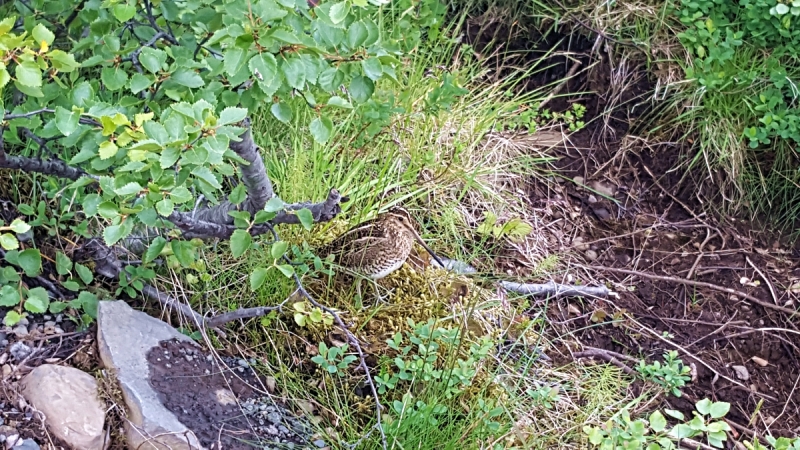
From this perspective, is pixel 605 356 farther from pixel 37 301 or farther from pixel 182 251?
pixel 37 301

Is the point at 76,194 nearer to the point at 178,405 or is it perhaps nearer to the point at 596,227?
the point at 178,405

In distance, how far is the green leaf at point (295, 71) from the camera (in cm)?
133

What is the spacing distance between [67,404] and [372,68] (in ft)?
3.64

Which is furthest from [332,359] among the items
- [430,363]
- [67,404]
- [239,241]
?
[67,404]

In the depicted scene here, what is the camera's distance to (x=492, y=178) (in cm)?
308

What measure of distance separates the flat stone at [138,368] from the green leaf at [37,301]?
15 centimetres

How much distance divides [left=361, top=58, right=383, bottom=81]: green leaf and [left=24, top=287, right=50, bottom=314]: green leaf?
1017 millimetres

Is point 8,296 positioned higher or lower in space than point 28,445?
higher

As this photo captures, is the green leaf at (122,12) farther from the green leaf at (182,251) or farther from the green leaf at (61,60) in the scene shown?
the green leaf at (182,251)

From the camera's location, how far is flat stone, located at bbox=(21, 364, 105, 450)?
1669mm

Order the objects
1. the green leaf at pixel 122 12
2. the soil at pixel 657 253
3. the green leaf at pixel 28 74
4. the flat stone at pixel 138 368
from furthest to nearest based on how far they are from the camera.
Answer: the soil at pixel 657 253, the flat stone at pixel 138 368, the green leaf at pixel 122 12, the green leaf at pixel 28 74

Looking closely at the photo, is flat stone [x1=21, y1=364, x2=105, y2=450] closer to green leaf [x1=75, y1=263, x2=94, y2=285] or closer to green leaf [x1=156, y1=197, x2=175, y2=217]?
green leaf [x1=75, y1=263, x2=94, y2=285]

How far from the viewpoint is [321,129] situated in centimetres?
153

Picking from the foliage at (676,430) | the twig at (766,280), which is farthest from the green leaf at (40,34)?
the twig at (766,280)
